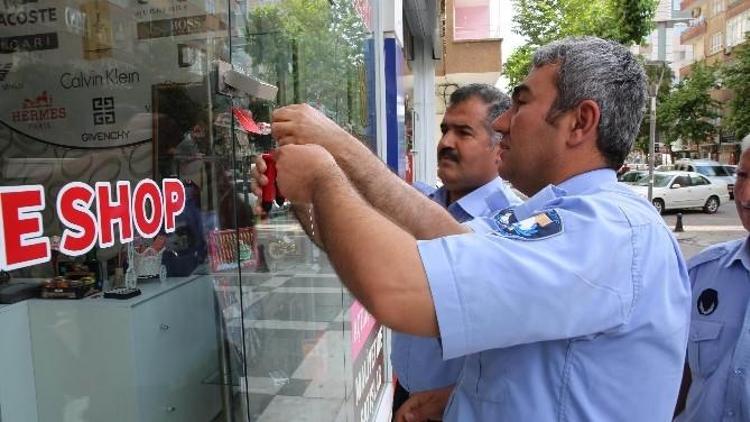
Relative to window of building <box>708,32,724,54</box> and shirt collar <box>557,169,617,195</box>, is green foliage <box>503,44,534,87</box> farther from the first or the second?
window of building <box>708,32,724,54</box>

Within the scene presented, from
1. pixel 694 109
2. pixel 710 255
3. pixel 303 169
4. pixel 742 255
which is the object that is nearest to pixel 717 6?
pixel 694 109

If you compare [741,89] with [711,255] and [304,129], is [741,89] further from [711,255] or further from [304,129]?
[304,129]

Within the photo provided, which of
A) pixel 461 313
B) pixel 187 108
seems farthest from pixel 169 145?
pixel 461 313

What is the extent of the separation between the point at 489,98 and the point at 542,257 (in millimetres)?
1676

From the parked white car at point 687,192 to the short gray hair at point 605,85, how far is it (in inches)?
720

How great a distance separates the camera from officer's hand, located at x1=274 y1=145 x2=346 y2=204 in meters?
1.00

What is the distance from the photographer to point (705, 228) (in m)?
14.9

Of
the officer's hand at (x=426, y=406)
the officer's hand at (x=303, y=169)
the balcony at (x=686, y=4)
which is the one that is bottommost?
the officer's hand at (x=426, y=406)

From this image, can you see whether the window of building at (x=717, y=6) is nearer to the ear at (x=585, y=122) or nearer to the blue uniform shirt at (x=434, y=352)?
the blue uniform shirt at (x=434, y=352)

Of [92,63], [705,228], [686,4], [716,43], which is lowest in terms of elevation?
[705,228]

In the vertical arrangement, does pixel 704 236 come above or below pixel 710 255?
below

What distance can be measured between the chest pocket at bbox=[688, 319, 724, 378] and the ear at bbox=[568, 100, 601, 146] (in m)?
1.29

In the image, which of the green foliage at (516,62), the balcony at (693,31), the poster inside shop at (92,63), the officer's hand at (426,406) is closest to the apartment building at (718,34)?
the balcony at (693,31)

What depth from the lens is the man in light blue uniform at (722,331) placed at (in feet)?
6.39
